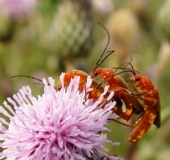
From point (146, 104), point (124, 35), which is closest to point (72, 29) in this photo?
point (124, 35)

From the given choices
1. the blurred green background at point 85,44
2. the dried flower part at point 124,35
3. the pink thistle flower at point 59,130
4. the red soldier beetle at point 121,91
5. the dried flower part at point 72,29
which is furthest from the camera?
the dried flower part at point 124,35

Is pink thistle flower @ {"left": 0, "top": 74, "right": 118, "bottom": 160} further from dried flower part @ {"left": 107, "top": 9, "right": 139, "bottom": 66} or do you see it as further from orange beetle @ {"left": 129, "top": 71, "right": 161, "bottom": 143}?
dried flower part @ {"left": 107, "top": 9, "right": 139, "bottom": 66}

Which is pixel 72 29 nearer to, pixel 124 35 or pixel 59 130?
pixel 124 35

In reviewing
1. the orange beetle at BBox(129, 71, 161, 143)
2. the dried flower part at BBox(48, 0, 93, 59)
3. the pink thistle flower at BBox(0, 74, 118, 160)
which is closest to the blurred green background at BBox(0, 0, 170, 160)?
the dried flower part at BBox(48, 0, 93, 59)

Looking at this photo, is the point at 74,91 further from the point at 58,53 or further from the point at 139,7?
the point at 139,7

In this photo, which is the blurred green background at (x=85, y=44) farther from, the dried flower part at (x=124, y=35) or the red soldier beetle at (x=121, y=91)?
the red soldier beetle at (x=121, y=91)

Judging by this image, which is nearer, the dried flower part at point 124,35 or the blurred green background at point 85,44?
the blurred green background at point 85,44

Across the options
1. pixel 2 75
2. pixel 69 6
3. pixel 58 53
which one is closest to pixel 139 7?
pixel 69 6

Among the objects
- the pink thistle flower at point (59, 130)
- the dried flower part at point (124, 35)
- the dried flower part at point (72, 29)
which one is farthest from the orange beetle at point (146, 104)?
the dried flower part at point (124, 35)
